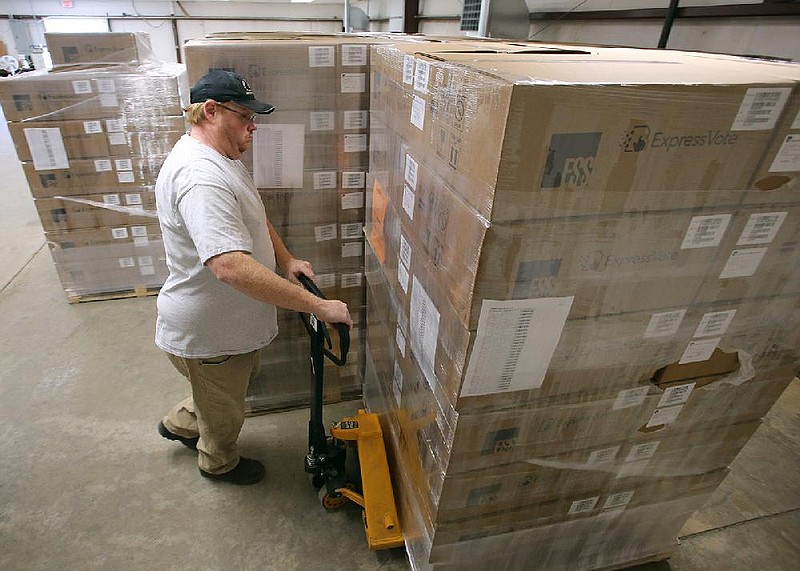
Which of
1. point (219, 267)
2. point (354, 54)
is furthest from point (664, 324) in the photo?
point (354, 54)

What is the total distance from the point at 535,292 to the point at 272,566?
65.7 inches

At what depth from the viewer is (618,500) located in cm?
166

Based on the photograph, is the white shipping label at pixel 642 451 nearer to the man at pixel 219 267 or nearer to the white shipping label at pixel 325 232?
the man at pixel 219 267

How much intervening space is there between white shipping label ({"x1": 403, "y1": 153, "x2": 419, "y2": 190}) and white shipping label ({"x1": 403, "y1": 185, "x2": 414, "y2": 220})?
2cm

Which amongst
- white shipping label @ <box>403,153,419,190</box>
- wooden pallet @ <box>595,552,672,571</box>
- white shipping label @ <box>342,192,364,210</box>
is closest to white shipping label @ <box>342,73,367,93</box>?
white shipping label @ <box>342,192,364,210</box>

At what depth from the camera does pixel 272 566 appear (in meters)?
1.91

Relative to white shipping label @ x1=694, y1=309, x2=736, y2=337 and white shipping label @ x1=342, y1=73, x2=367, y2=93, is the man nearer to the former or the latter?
white shipping label @ x1=342, y1=73, x2=367, y2=93

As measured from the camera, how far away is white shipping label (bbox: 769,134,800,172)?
990 millimetres

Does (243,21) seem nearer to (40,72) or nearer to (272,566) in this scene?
(40,72)

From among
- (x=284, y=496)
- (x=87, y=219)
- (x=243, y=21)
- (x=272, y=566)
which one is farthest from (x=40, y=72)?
(x=243, y=21)

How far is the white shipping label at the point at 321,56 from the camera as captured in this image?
1.93 meters

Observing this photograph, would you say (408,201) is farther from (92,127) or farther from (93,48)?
(93,48)

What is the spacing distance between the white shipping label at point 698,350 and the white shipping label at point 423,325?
0.71 metres

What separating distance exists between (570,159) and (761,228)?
1.93 ft
